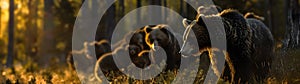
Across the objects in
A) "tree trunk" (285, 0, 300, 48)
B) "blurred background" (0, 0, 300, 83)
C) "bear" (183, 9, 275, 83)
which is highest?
"blurred background" (0, 0, 300, 83)

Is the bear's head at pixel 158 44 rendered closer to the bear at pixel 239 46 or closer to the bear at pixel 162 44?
the bear at pixel 162 44

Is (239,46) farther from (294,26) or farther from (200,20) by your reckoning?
(294,26)

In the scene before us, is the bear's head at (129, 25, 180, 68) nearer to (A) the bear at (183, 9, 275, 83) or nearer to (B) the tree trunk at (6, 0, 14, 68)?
(A) the bear at (183, 9, 275, 83)

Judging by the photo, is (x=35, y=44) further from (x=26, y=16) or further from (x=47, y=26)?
(x=47, y=26)

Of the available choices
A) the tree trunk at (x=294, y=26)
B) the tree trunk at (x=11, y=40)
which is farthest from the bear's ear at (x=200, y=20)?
the tree trunk at (x=11, y=40)

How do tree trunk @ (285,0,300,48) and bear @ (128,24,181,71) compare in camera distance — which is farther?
tree trunk @ (285,0,300,48)

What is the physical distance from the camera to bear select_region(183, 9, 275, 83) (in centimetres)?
935

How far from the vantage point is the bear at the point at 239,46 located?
935 cm

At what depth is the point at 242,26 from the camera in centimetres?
959

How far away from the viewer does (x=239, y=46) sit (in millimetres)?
9492

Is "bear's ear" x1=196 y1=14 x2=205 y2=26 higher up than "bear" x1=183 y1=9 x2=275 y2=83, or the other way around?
"bear's ear" x1=196 y1=14 x2=205 y2=26

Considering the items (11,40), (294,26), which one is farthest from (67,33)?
(294,26)

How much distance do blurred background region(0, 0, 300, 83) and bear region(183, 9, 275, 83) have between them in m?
0.45

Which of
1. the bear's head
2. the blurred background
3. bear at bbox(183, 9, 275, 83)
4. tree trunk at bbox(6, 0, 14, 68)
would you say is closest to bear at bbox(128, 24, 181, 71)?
the bear's head
